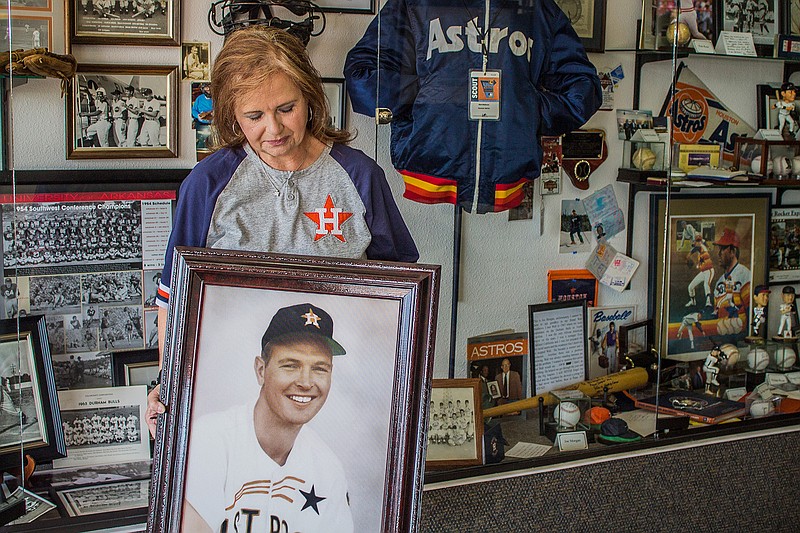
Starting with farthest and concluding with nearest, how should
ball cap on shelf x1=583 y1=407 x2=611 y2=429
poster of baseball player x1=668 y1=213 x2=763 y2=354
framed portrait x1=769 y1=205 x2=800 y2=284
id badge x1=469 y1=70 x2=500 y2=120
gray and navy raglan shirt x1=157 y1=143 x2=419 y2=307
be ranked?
framed portrait x1=769 y1=205 x2=800 y2=284, poster of baseball player x1=668 y1=213 x2=763 y2=354, ball cap on shelf x1=583 y1=407 x2=611 y2=429, id badge x1=469 y1=70 x2=500 y2=120, gray and navy raglan shirt x1=157 y1=143 x2=419 y2=307

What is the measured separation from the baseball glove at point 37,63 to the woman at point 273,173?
1.42ft

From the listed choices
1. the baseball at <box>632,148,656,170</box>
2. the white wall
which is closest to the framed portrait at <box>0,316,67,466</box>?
the white wall

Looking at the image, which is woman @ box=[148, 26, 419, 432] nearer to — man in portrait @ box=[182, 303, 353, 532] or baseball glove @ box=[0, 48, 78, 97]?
man in portrait @ box=[182, 303, 353, 532]

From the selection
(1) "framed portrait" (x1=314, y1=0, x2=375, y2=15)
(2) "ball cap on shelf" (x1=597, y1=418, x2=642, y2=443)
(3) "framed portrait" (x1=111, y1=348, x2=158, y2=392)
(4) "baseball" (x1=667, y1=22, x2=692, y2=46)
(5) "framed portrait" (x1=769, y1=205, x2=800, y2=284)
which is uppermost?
(4) "baseball" (x1=667, y1=22, x2=692, y2=46)

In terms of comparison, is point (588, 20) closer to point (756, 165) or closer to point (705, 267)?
point (756, 165)

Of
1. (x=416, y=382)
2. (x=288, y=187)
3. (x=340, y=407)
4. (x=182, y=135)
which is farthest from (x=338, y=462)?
(x=182, y=135)

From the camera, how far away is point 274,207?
1.82m

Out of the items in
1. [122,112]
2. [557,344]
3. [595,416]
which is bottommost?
[595,416]

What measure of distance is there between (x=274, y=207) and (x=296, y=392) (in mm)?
368

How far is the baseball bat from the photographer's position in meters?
2.60

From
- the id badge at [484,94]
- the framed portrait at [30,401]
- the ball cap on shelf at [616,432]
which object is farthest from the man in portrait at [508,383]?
the framed portrait at [30,401]

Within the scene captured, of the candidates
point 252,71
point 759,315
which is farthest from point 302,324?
point 759,315

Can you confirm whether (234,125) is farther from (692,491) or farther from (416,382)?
(692,491)

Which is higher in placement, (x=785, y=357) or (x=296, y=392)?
(x=296, y=392)
